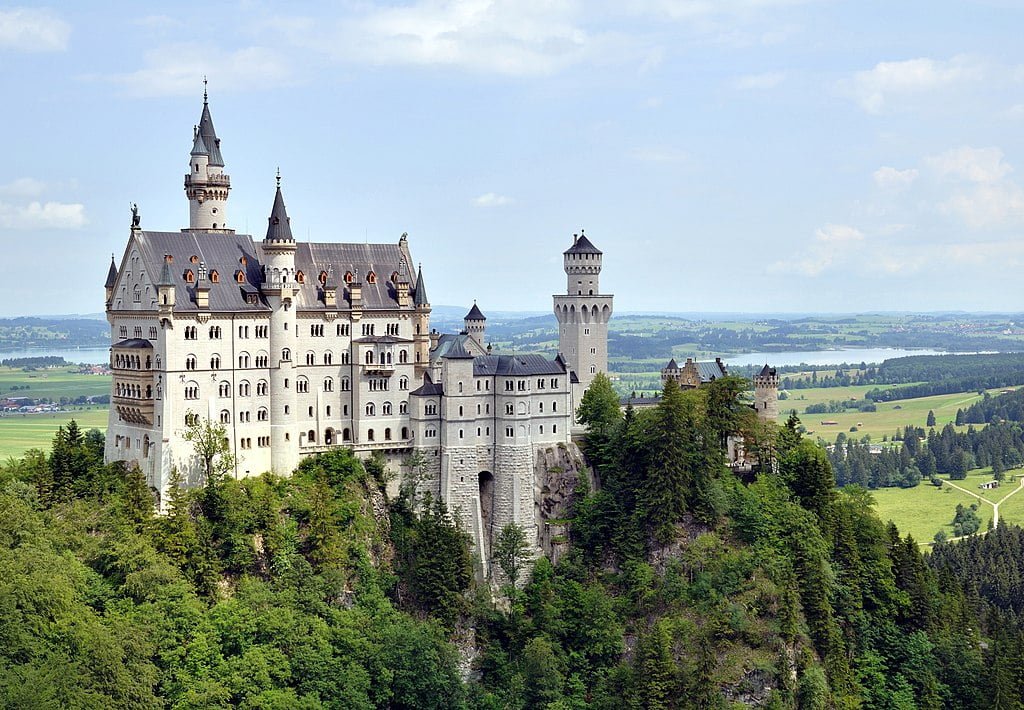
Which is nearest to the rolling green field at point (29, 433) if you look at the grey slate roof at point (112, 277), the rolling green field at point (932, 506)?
the grey slate roof at point (112, 277)

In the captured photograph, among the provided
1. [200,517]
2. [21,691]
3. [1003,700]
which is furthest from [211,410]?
[1003,700]

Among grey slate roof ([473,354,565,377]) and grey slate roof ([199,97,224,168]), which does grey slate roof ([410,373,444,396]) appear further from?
grey slate roof ([199,97,224,168])

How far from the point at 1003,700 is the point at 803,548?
1758 cm

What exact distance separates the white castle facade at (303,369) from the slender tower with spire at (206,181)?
106 mm

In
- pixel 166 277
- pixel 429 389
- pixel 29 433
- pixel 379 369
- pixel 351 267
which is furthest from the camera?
pixel 29 433

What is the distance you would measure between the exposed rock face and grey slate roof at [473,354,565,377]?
19.5 ft

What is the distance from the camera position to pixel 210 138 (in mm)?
99750

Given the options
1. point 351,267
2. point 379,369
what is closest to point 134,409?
point 379,369

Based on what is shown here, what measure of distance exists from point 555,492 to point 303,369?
20903mm

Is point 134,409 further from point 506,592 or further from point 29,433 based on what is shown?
point 29,433

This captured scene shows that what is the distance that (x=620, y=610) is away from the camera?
9494 centimetres

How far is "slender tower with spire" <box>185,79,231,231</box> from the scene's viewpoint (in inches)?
3905

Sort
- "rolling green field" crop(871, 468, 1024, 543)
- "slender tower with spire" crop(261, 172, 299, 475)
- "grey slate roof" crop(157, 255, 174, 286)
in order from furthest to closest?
"rolling green field" crop(871, 468, 1024, 543), "slender tower with spire" crop(261, 172, 299, 475), "grey slate roof" crop(157, 255, 174, 286)

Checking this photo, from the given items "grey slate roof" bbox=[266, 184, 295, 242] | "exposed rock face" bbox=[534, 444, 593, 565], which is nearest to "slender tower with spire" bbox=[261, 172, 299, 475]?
"grey slate roof" bbox=[266, 184, 295, 242]
